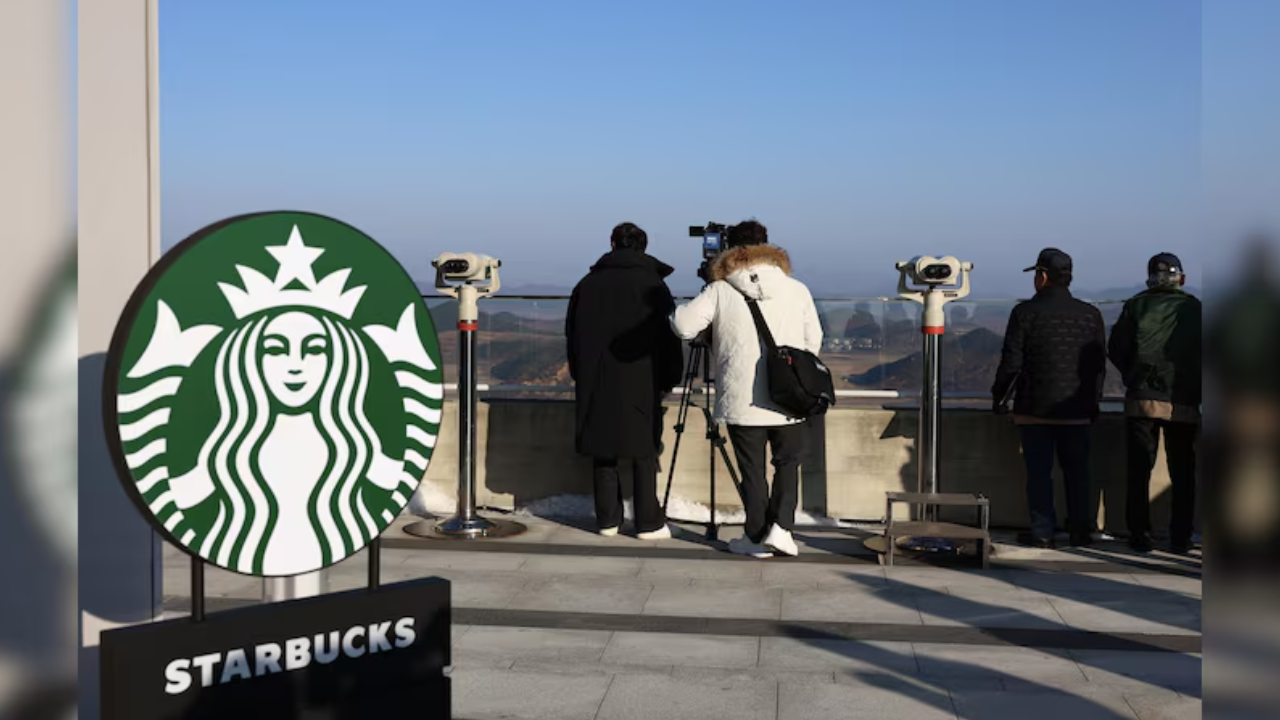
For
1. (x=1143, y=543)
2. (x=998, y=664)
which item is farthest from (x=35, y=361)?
(x=1143, y=543)

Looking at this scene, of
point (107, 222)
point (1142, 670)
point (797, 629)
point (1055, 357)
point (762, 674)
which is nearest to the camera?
point (107, 222)

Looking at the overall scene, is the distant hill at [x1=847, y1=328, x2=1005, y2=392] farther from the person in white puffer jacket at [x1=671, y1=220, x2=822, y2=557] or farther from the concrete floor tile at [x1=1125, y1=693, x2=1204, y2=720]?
the concrete floor tile at [x1=1125, y1=693, x2=1204, y2=720]

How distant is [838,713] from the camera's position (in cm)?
496

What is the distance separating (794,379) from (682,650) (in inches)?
94.3

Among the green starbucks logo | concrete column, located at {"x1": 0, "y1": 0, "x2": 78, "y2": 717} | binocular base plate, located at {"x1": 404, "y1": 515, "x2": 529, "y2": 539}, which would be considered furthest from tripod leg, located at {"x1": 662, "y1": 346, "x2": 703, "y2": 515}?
concrete column, located at {"x1": 0, "y1": 0, "x2": 78, "y2": 717}

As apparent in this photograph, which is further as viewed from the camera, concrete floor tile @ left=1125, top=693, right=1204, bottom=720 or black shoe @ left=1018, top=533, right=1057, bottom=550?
black shoe @ left=1018, top=533, right=1057, bottom=550

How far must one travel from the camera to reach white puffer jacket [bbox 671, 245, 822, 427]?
316 inches

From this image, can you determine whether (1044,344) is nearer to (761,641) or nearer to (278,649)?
(761,641)

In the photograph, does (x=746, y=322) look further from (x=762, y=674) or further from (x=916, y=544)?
(x=762, y=674)

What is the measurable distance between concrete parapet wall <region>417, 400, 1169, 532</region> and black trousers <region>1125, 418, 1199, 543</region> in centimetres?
46

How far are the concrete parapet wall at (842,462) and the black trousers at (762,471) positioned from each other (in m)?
1.20

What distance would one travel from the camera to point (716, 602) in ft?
22.8

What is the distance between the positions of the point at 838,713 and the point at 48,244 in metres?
3.65

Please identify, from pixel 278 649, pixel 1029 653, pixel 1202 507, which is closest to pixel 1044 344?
pixel 1029 653
